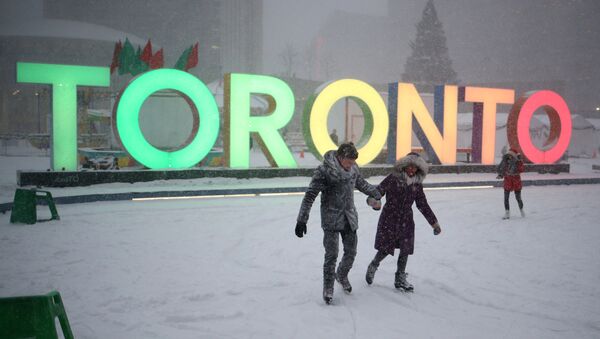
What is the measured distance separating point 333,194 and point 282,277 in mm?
1548

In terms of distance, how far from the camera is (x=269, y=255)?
7.19m

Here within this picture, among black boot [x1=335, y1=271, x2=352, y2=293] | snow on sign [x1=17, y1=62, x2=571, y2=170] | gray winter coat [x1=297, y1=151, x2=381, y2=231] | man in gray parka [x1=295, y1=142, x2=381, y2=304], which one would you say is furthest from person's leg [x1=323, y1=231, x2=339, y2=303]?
snow on sign [x1=17, y1=62, x2=571, y2=170]

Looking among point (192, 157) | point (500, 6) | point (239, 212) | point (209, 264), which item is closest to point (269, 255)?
point (209, 264)

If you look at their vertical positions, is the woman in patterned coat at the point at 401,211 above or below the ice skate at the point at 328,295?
above

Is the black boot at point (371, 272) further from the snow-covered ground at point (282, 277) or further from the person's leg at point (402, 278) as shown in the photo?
the person's leg at point (402, 278)

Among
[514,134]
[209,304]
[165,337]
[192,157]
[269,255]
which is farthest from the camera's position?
[514,134]

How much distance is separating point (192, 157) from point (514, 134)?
13.2m

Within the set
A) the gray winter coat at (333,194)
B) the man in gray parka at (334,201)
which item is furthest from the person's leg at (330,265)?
the gray winter coat at (333,194)

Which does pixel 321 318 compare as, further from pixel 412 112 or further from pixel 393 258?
pixel 412 112

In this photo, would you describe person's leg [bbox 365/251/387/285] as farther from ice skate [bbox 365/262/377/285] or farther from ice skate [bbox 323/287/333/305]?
ice skate [bbox 323/287/333/305]

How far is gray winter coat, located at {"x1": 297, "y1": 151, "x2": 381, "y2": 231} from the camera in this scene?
5113 millimetres

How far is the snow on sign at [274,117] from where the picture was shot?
47.0ft

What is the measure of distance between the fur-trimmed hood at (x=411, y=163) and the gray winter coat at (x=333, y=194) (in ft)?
2.06

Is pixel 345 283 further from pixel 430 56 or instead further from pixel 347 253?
pixel 430 56
